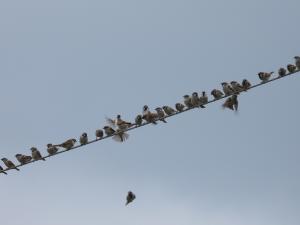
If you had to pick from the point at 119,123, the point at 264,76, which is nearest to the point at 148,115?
the point at 119,123

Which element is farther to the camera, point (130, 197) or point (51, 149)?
point (130, 197)

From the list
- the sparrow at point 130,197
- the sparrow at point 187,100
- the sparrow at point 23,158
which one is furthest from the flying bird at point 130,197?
the sparrow at point 187,100

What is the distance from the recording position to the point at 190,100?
1241 inches

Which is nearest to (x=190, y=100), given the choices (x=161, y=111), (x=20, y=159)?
(x=161, y=111)

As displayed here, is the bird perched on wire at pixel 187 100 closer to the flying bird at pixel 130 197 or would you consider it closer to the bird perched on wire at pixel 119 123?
the bird perched on wire at pixel 119 123

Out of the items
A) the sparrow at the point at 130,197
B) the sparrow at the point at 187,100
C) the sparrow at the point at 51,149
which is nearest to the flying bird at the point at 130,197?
the sparrow at the point at 130,197

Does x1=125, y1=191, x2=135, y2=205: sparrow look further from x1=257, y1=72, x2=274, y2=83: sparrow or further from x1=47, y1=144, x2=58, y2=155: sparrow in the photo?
x1=257, y1=72, x2=274, y2=83: sparrow

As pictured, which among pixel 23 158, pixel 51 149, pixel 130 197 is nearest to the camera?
pixel 51 149

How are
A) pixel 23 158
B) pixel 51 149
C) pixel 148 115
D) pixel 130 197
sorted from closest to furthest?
1. pixel 148 115
2. pixel 51 149
3. pixel 23 158
4. pixel 130 197

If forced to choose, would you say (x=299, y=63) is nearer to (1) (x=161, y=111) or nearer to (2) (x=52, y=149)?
(1) (x=161, y=111)

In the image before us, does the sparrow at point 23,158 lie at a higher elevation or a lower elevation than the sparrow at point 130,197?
higher

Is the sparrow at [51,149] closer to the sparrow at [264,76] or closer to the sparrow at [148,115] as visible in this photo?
the sparrow at [148,115]

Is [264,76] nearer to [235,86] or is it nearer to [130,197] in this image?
[235,86]

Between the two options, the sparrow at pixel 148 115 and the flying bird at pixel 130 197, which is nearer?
the sparrow at pixel 148 115
